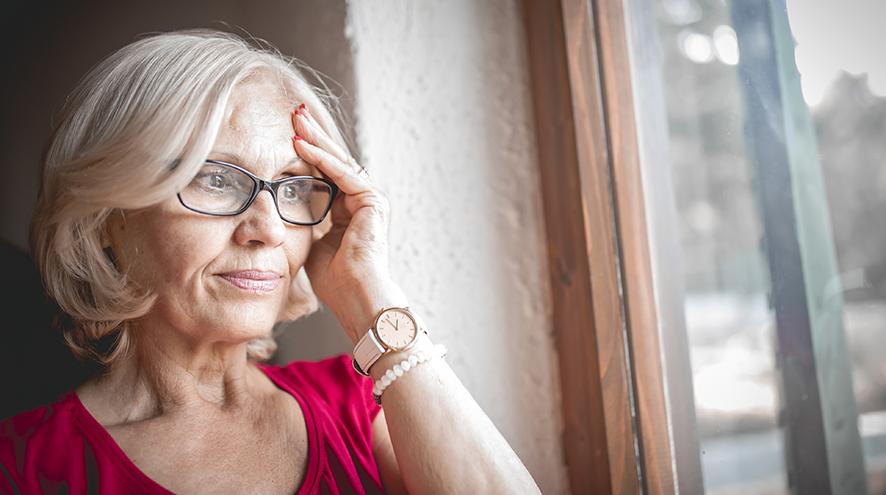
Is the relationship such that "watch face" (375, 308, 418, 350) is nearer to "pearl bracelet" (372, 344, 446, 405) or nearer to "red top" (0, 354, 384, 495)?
"pearl bracelet" (372, 344, 446, 405)

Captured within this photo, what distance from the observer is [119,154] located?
41.3 inches

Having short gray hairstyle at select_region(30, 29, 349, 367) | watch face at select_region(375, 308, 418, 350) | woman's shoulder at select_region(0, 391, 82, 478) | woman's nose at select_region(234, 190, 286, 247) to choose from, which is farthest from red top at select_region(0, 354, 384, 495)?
woman's nose at select_region(234, 190, 286, 247)

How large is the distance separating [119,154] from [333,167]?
0.40 m

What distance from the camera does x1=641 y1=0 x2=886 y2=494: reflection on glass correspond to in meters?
0.86

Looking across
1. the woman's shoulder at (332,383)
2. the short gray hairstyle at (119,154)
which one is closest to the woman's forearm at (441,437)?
the woman's shoulder at (332,383)

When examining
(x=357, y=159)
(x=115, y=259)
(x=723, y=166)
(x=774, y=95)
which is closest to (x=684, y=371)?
(x=723, y=166)

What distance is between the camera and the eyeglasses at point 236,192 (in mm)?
1062

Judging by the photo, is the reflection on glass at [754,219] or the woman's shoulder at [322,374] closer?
the reflection on glass at [754,219]

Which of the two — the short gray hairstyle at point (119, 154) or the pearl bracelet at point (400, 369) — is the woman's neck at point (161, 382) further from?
the pearl bracelet at point (400, 369)

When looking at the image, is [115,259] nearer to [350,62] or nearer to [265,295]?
[265,295]

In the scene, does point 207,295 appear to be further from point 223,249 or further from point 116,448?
point 116,448

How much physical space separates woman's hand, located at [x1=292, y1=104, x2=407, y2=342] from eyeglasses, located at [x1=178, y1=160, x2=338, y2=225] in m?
0.07

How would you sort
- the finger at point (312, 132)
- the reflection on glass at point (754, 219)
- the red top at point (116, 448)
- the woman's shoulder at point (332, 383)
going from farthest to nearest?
the woman's shoulder at point (332, 383) → the finger at point (312, 132) → the red top at point (116, 448) → the reflection on glass at point (754, 219)

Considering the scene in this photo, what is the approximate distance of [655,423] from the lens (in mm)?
1197
